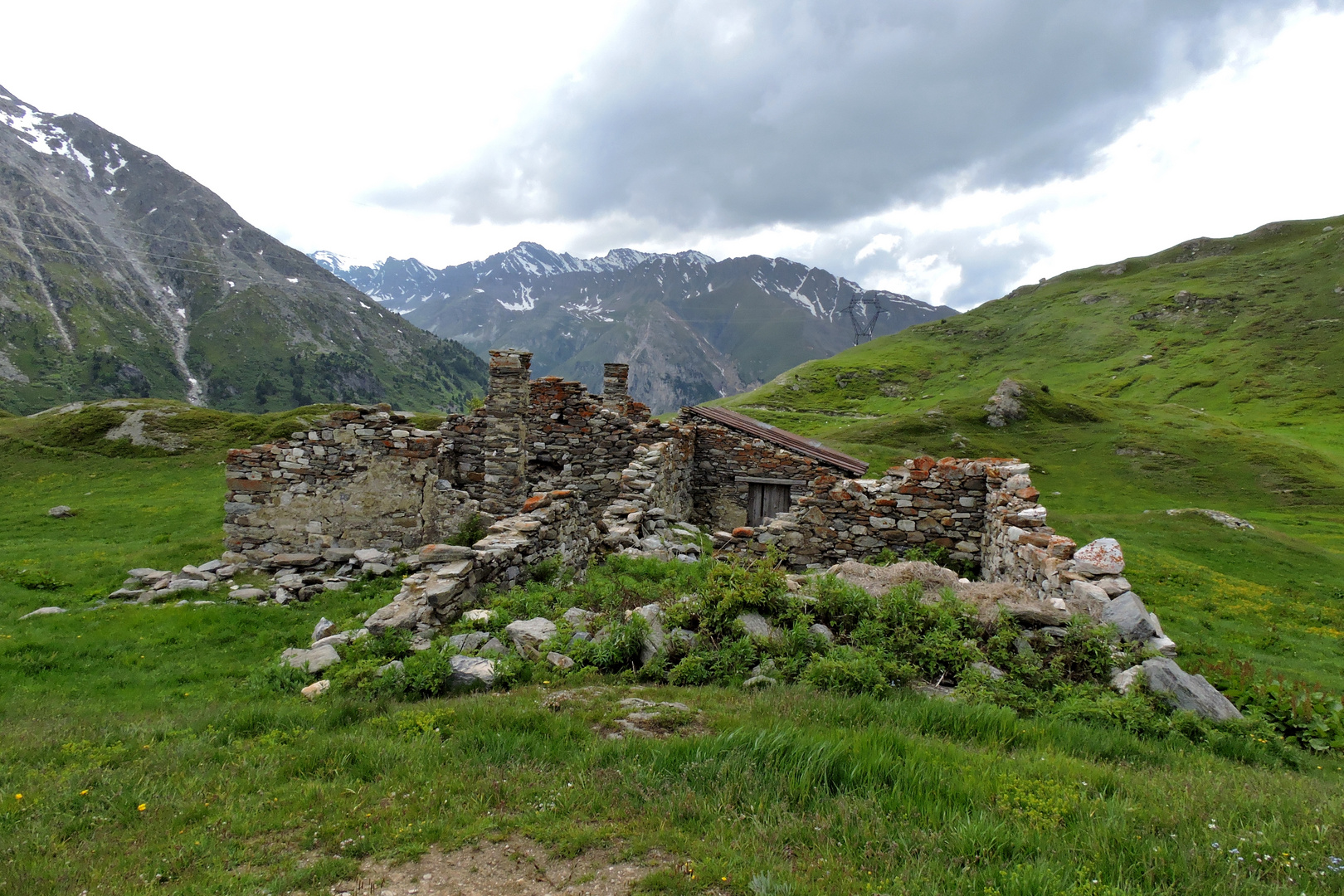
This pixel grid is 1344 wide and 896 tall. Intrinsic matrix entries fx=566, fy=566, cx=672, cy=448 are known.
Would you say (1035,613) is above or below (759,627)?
above

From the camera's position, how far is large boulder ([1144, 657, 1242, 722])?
6.16 metres

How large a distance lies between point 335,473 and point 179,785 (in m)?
12.7

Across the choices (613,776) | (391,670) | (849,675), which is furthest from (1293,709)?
(391,670)

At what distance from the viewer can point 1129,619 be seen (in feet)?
23.7

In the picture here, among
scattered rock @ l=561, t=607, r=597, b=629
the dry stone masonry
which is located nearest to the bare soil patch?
the dry stone masonry

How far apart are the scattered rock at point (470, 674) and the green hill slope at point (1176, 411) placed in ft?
42.9

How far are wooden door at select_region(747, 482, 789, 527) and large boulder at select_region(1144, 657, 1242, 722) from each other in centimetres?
1209

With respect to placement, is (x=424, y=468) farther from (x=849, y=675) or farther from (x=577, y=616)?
(x=849, y=675)

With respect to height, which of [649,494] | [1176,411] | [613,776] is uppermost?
[1176,411]

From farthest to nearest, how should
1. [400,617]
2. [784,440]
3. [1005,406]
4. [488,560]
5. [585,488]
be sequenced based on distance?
[1005,406] → [784,440] → [585,488] → [488,560] → [400,617]

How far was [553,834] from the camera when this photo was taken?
4.29 meters

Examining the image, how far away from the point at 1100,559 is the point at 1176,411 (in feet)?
188

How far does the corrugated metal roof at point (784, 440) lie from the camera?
59.2ft

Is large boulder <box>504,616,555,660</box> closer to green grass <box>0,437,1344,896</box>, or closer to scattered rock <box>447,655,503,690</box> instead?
scattered rock <box>447,655,503,690</box>
